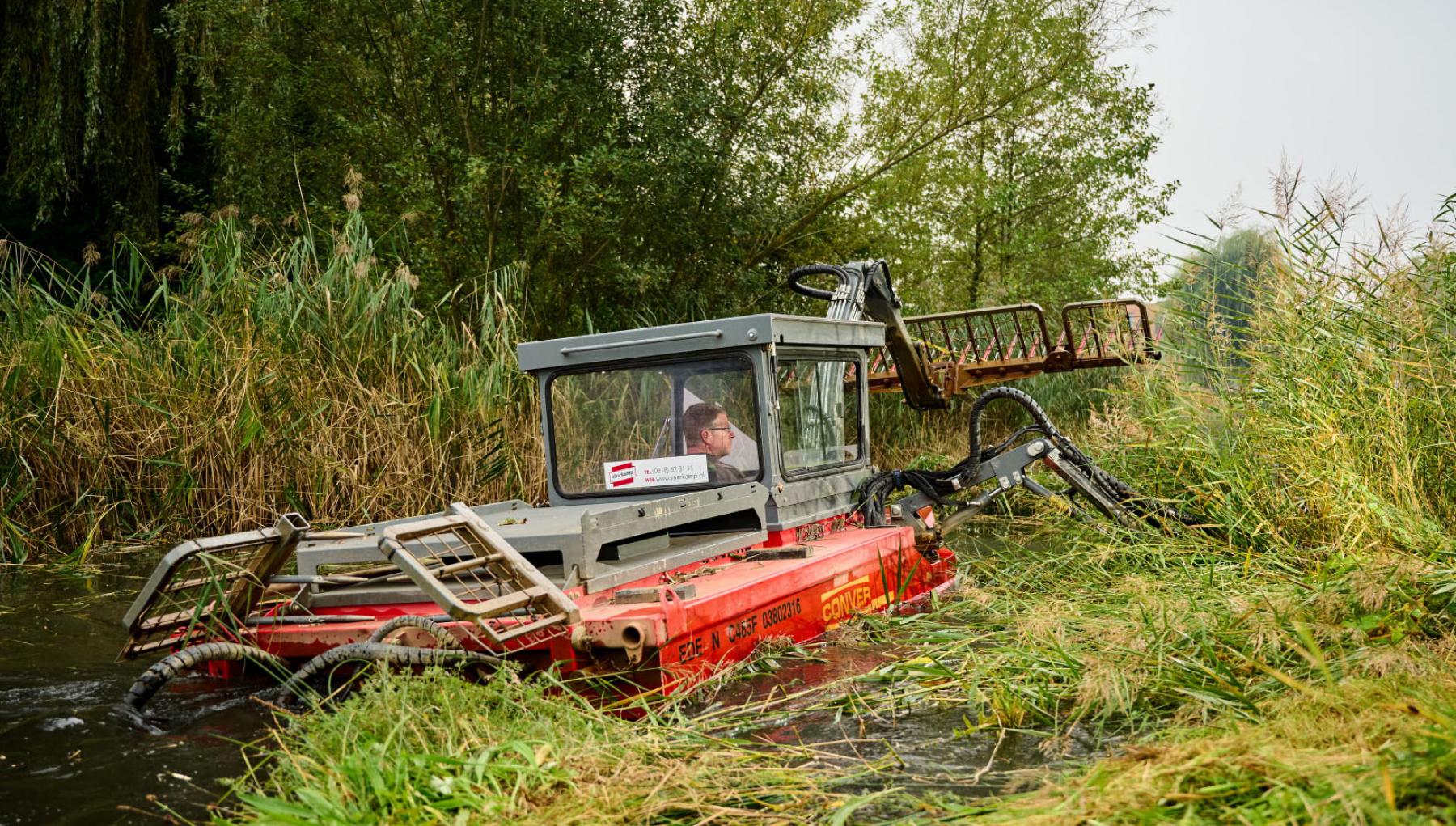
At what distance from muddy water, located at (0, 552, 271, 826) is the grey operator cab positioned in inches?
85.3

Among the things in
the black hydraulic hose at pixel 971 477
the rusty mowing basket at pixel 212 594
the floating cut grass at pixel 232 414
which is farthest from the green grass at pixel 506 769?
the floating cut grass at pixel 232 414

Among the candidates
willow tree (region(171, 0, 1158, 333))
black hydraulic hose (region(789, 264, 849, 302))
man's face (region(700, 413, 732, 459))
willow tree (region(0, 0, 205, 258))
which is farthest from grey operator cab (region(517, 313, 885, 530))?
willow tree (region(0, 0, 205, 258))

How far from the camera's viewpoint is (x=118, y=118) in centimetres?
1516

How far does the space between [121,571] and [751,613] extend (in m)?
5.00

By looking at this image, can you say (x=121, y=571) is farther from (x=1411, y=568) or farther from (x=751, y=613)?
(x=1411, y=568)

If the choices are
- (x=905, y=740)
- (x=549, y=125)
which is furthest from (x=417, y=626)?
(x=549, y=125)

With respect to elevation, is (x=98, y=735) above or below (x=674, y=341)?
below

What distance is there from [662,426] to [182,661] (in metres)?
2.81

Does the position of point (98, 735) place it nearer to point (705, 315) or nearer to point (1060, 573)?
point (1060, 573)

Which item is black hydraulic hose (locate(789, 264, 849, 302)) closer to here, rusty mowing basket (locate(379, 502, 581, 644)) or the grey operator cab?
the grey operator cab

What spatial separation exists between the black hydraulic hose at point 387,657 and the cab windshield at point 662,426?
85.6 inches

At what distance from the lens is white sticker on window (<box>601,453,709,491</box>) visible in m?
6.59

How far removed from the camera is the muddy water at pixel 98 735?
423 cm

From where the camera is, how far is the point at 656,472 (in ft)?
21.8
